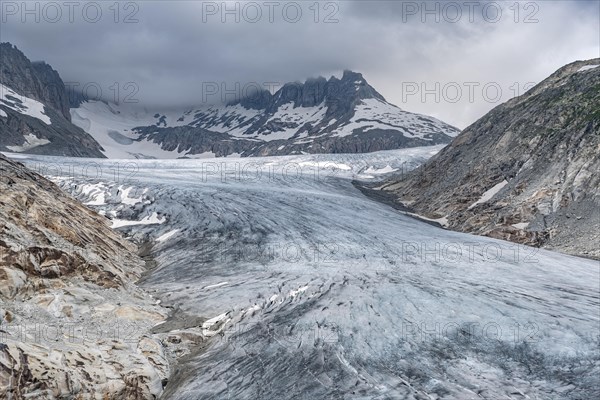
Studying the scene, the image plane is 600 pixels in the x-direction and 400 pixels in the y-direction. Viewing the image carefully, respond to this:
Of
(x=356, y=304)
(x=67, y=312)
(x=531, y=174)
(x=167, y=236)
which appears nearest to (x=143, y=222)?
(x=167, y=236)

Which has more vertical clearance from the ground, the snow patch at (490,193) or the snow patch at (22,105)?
the snow patch at (22,105)

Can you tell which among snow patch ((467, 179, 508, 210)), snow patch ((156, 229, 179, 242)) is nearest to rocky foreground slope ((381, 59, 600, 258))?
snow patch ((467, 179, 508, 210))

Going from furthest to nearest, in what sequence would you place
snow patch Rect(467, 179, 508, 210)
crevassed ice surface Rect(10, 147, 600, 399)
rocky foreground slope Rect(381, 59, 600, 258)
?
1. snow patch Rect(467, 179, 508, 210)
2. rocky foreground slope Rect(381, 59, 600, 258)
3. crevassed ice surface Rect(10, 147, 600, 399)

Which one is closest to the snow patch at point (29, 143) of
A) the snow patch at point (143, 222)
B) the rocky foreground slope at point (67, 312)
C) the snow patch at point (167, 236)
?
the snow patch at point (143, 222)

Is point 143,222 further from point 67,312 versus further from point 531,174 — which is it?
point 531,174

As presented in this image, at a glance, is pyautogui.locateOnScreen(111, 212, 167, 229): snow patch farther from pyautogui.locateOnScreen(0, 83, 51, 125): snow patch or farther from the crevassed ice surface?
pyautogui.locateOnScreen(0, 83, 51, 125): snow patch

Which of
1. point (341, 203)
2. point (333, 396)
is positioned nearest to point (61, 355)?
point (333, 396)

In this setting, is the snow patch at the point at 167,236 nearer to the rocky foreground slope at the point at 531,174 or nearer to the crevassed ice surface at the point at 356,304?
the crevassed ice surface at the point at 356,304
